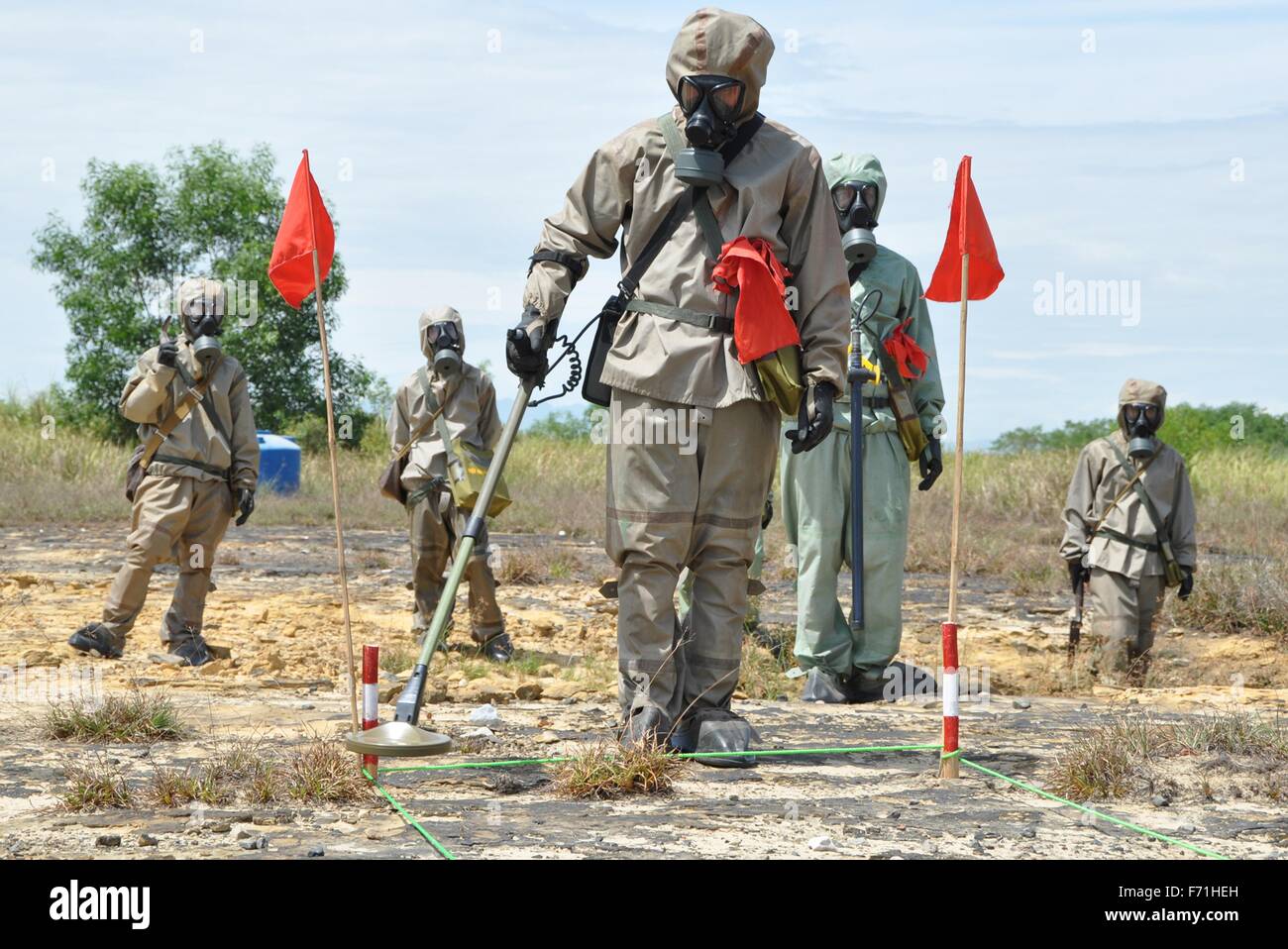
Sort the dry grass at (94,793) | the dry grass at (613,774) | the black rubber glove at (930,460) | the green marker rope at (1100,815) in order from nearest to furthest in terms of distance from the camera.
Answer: the green marker rope at (1100,815), the dry grass at (94,793), the dry grass at (613,774), the black rubber glove at (930,460)

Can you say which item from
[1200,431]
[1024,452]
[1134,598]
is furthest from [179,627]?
[1200,431]

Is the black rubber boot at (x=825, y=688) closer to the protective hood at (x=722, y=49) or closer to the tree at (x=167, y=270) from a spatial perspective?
the protective hood at (x=722, y=49)

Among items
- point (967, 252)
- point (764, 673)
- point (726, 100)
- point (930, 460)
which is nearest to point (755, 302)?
point (726, 100)

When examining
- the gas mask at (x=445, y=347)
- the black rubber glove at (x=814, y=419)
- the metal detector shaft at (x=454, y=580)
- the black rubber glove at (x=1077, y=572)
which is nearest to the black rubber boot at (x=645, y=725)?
the metal detector shaft at (x=454, y=580)

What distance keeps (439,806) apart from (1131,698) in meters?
4.90

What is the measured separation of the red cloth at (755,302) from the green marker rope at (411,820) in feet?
6.32

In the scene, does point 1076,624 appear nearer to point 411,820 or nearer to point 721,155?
point 721,155

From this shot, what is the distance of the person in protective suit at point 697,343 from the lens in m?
5.72

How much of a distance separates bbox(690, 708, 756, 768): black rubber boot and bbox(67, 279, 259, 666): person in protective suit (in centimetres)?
424

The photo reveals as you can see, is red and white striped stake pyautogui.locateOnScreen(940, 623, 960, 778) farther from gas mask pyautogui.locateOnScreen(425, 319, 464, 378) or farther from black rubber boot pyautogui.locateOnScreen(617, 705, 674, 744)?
gas mask pyautogui.locateOnScreen(425, 319, 464, 378)

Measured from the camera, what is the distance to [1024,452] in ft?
84.3

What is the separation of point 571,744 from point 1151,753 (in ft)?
7.17

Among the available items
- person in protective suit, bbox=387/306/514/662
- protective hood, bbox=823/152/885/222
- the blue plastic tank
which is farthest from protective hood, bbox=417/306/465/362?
the blue plastic tank

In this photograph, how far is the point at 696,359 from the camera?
5.71m
